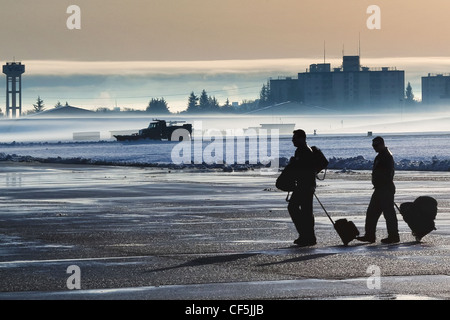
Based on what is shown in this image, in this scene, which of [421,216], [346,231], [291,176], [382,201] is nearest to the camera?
[346,231]

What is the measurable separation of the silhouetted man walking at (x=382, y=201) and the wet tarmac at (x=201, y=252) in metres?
0.33

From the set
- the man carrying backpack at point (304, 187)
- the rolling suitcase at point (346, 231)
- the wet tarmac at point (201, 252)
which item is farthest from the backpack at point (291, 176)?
the wet tarmac at point (201, 252)

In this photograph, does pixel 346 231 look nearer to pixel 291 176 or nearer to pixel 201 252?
pixel 291 176

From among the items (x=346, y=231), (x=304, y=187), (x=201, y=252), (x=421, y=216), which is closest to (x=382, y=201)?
(x=421, y=216)

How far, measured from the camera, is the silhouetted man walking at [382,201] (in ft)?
64.7

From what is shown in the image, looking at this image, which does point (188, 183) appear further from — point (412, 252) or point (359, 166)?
point (412, 252)

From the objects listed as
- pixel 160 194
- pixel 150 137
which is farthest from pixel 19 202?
pixel 150 137

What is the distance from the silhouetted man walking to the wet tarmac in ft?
1.10

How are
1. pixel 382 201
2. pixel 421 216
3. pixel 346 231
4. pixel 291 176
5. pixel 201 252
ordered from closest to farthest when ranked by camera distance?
pixel 201 252, pixel 346 231, pixel 291 176, pixel 421 216, pixel 382 201

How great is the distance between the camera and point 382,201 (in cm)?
1998

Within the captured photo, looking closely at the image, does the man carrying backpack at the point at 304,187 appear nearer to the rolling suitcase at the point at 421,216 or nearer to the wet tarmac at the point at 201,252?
the wet tarmac at the point at 201,252

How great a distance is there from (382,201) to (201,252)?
11.2 feet

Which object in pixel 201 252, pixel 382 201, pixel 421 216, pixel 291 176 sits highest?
pixel 291 176

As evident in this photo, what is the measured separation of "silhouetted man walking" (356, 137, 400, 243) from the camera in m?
19.7
